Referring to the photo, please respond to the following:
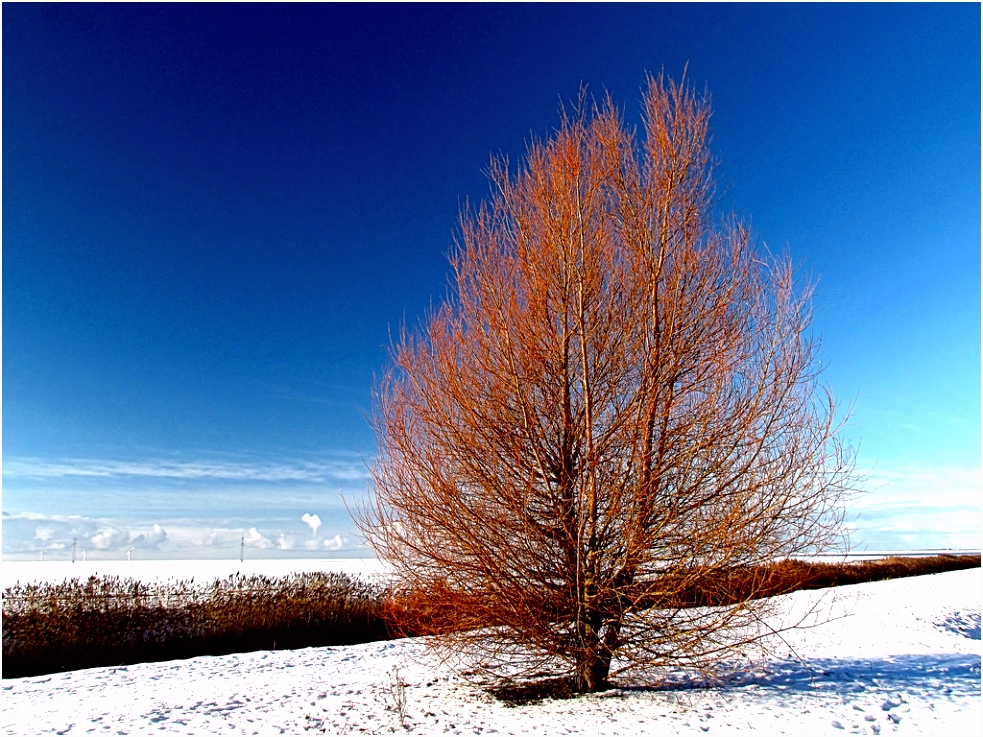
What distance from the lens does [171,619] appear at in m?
12.8

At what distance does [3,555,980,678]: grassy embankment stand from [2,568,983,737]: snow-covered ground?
1880mm

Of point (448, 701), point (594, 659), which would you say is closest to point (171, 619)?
point (448, 701)

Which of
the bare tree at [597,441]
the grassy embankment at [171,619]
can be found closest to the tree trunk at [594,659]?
the bare tree at [597,441]

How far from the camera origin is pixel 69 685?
8977mm

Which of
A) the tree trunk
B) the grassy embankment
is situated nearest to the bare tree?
the tree trunk

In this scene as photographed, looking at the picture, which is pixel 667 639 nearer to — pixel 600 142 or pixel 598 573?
pixel 598 573

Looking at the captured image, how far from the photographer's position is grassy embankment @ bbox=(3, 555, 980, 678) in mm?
11625

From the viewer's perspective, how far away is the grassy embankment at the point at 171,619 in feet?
38.1

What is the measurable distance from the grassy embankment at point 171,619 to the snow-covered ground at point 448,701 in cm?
188

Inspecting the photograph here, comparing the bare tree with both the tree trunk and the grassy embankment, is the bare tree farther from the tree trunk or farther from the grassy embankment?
the grassy embankment

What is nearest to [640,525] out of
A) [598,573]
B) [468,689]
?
[598,573]

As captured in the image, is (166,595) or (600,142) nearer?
(600,142)

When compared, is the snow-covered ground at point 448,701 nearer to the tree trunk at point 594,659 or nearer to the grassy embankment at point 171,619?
the tree trunk at point 594,659

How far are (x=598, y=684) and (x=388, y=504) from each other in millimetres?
3158
